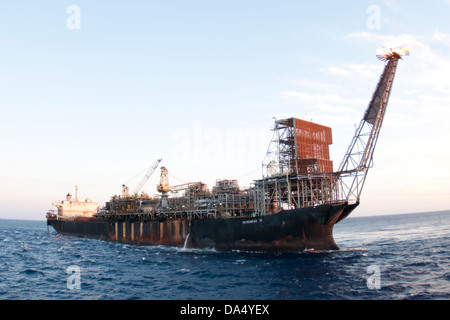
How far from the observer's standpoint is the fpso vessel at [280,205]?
133ft

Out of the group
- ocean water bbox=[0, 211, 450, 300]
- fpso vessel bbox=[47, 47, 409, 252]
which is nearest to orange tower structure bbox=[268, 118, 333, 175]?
fpso vessel bbox=[47, 47, 409, 252]

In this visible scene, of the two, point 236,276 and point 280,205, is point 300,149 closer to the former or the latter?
point 280,205

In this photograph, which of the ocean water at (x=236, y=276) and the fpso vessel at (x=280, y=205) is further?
the fpso vessel at (x=280, y=205)

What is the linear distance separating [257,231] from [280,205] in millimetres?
7933

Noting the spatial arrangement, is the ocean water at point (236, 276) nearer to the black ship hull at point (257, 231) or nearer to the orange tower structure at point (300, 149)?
the black ship hull at point (257, 231)

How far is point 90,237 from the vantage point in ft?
247

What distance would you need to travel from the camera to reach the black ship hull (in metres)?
40.1

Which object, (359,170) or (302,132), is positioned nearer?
(359,170)

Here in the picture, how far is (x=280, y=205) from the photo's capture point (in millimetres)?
49188

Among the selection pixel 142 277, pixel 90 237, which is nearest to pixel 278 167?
pixel 142 277

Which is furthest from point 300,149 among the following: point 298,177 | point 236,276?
point 236,276

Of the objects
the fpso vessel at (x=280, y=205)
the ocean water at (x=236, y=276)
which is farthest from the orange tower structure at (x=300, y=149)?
the ocean water at (x=236, y=276)
